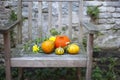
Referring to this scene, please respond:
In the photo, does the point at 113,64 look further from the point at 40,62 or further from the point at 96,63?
the point at 40,62

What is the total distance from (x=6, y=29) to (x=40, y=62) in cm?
39

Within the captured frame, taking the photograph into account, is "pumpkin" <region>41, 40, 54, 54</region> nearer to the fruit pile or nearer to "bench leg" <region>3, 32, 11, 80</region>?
the fruit pile

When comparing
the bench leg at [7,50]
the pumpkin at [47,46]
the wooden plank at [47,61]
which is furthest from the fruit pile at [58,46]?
the bench leg at [7,50]

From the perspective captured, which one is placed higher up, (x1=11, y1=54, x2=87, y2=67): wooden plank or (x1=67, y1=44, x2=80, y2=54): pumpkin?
(x1=67, y1=44, x2=80, y2=54): pumpkin

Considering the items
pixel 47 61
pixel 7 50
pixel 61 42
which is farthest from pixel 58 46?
pixel 7 50

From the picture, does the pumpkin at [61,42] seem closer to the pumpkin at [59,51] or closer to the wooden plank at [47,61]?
the pumpkin at [59,51]

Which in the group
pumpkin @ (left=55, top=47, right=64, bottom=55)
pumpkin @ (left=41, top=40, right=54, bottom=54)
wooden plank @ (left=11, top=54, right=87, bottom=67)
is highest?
pumpkin @ (left=41, top=40, right=54, bottom=54)

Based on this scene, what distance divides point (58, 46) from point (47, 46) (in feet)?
0.38

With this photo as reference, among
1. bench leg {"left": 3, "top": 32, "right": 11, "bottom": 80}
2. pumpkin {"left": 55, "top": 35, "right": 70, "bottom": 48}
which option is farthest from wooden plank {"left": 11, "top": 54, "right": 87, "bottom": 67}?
Answer: pumpkin {"left": 55, "top": 35, "right": 70, "bottom": 48}

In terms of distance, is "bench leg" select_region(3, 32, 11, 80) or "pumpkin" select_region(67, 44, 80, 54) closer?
"bench leg" select_region(3, 32, 11, 80)

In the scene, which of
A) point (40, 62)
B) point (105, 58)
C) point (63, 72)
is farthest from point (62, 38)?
point (105, 58)

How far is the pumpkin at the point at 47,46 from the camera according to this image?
2.21 metres

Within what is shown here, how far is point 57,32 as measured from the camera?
255 cm

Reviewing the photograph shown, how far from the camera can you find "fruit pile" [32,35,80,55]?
222 centimetres
